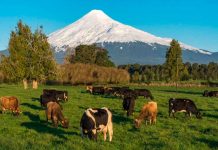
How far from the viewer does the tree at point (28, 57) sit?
53906mm

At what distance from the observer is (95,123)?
14.9m

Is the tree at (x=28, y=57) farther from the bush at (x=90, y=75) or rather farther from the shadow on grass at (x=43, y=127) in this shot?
the shadow on grass at (x=43, y=127)

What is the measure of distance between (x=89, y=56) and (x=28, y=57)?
53.5 meters

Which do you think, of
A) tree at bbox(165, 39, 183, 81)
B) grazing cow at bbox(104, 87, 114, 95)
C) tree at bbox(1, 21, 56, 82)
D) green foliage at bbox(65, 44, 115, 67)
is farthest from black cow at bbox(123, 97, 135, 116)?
green foliage at bbox(65, 44, 115, 67)

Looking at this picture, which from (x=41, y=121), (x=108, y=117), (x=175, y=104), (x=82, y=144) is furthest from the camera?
(x=175, y=104)

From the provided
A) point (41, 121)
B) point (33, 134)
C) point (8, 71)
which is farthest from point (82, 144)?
point (8, 71)

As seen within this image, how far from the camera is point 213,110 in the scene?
1083 inches

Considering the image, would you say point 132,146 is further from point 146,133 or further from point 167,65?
point 167,65

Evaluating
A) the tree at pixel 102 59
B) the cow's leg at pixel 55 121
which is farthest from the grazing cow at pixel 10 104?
the tree at pixel 102 59

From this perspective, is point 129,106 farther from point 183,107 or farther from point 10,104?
point 10,104

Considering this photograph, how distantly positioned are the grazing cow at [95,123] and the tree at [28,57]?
130 ft

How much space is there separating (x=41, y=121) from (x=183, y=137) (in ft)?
26.2

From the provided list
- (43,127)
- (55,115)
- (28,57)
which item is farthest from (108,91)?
(43,127)

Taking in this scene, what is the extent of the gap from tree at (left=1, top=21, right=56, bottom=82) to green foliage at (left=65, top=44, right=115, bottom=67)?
2005 inches
